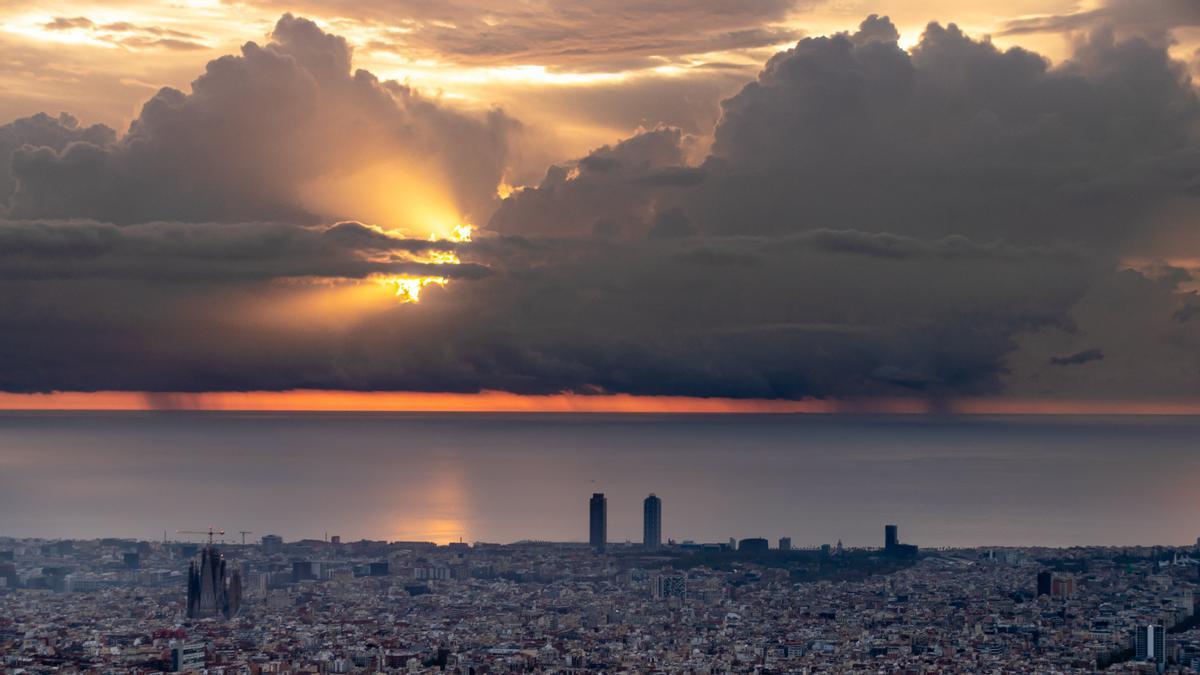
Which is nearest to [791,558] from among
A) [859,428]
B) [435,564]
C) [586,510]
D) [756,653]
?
[435,564]

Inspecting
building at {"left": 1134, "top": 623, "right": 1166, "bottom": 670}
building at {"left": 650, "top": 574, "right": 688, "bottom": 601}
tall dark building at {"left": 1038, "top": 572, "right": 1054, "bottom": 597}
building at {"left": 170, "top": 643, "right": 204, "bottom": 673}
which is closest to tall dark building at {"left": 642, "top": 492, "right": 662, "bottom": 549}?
building at {"left": 650, "top": 574, "right": 688, "bottom": 601}

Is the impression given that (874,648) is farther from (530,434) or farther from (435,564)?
(530,434)

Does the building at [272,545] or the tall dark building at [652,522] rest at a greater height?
the tall dark building at [652,522]

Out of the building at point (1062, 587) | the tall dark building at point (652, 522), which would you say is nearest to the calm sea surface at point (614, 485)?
the tall dark building at point (652, 522)

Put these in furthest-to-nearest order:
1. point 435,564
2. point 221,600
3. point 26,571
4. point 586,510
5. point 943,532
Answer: point 586,510, point 943,532, point 435,564, point 26,571, point 221,600

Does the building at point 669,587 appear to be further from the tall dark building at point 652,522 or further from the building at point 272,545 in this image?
the tall dark building at point 652,522

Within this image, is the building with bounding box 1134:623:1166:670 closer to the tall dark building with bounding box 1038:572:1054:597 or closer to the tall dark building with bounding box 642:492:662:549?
the tall dark building with bounding box 1038:572:1054:597
